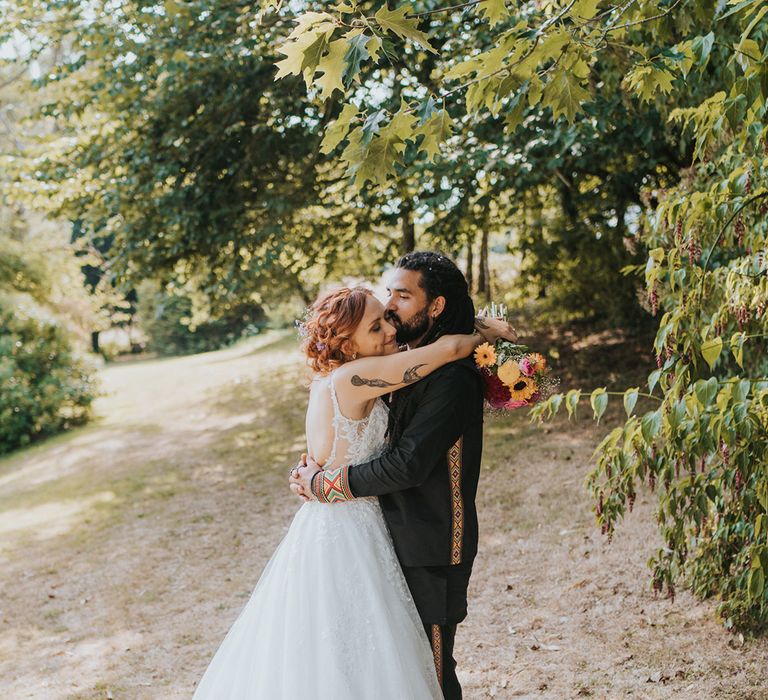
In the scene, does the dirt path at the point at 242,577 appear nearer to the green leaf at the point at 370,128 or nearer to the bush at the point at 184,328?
the green leaf at the point at 370,128

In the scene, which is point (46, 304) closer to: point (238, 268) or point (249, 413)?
point (249, 413)

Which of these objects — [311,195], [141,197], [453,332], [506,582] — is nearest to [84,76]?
[141,197]

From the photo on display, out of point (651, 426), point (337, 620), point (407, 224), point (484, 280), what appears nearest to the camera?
point (337, 620)

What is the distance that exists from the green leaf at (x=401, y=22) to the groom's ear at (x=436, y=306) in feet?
3.02

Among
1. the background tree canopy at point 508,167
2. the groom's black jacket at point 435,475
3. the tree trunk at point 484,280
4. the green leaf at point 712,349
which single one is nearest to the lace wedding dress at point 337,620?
the groom's black jacket at point 435,475

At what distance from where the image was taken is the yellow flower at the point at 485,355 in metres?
2.85

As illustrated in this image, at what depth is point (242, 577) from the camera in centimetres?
680

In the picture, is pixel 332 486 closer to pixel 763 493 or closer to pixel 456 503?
pixel 456 503

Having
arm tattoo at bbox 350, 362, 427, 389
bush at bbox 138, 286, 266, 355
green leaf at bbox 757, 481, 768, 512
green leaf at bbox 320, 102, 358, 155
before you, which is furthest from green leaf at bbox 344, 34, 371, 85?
bush at bbox 138, 286, 266, 355

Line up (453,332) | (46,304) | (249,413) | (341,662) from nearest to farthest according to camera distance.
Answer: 1. (341,662)
2. (453,332)
3. (249,413)
4. (46,304)

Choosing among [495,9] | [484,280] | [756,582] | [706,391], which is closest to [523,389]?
[706,391]

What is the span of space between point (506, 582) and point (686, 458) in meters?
2.94

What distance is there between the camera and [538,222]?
12.9 metres

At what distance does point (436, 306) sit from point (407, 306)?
11cm
